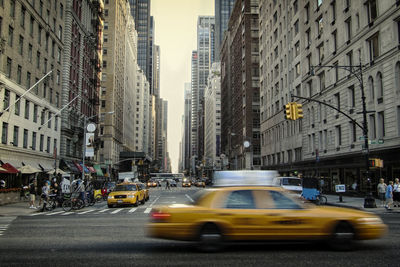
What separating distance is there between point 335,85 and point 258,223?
37190 mm

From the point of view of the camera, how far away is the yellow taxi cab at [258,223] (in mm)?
8867

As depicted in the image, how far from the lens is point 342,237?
8.98 m

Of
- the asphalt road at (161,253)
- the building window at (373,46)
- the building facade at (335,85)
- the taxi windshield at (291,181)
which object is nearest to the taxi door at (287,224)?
the asphalt road at (161,253)

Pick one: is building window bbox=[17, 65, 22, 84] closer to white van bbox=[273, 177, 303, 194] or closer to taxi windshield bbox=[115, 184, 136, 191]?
taxi windshield bbox=[115, 184, 136, 191]

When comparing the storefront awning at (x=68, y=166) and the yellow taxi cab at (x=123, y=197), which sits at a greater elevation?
the storefront awning at (x=68, y=166)

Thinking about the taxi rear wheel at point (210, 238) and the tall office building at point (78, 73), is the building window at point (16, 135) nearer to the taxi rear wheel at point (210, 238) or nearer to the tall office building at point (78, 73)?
the tall office building at point (78, 73)

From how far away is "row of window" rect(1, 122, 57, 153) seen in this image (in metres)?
33.8

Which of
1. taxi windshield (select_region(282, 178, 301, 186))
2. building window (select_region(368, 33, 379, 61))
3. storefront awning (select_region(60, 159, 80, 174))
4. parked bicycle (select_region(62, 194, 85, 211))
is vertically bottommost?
parked bicycle (select_region(62, 194, 85, 211))

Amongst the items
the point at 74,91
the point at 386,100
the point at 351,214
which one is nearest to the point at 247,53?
the point at 74,91

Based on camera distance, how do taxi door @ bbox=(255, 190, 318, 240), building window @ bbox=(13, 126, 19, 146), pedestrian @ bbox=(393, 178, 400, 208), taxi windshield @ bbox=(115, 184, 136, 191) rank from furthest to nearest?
building window @ bbox=(13, 126, 19, 146)
taxi windshield @ bbox=(115, 184, 136, 191)
pedestrian @ bbox=(393, 178, 400, 208)
taxi door @ bbox=(255, 190, 318, 240)

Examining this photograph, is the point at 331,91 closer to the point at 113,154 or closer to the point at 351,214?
the point at 351,214

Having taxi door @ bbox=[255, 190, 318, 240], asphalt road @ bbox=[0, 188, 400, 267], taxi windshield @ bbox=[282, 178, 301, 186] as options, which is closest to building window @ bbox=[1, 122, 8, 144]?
taxi windshield @ bbox=[282, 178, 301, 186]

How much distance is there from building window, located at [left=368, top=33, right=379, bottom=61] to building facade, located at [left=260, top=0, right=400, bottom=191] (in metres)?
0.09

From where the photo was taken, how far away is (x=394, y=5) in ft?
104
